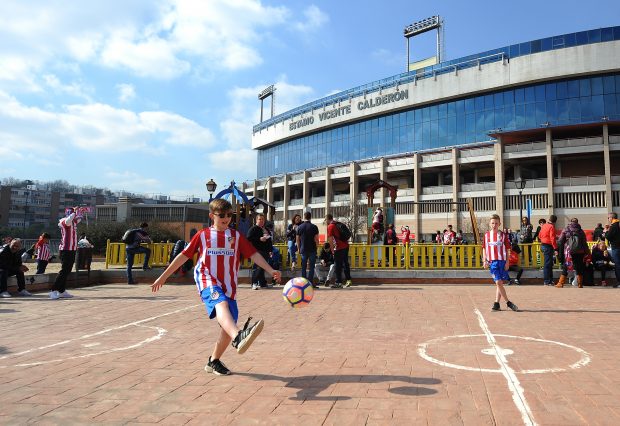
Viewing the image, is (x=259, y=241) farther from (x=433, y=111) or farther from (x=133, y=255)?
(x=433, y=111)

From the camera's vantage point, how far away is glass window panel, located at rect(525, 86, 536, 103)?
154ft

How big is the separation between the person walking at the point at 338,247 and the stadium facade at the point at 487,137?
30.3 metres

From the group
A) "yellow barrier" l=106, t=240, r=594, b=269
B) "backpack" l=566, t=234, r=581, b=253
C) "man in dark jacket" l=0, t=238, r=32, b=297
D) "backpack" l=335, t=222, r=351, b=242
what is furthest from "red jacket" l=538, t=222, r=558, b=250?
"man in dark jacket" l=0, t=238, r=32, b=297

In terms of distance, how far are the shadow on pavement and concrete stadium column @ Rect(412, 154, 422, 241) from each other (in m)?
47.7

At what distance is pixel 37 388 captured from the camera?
3.93m

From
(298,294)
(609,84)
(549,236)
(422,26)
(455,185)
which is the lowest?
(298,294)

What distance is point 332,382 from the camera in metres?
3.99

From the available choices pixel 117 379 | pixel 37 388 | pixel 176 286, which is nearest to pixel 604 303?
pixel 117 379

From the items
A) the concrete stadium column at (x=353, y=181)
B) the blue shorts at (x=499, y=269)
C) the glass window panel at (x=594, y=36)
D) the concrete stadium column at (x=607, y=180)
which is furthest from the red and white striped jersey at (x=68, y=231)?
the glass window panel at (x=594, y=36)

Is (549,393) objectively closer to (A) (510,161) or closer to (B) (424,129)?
(A) (510,161)

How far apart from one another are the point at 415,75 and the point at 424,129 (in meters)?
7.32

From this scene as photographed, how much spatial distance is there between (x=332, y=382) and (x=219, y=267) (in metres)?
1.57

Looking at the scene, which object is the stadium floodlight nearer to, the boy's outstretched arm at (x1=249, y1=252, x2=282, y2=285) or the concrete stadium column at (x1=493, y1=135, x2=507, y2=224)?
the concrete stadium column at (x1=493, y1=135, x2=507, y2=224)

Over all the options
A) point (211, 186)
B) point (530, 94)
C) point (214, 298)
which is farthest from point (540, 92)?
point (214, 298)
